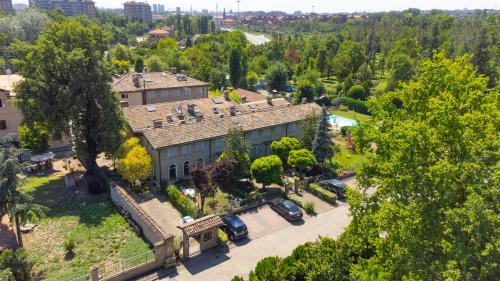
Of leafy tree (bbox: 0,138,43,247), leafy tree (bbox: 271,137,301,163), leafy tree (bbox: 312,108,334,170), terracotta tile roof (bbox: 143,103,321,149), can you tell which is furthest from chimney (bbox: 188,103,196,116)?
leafy tree (bbox: 0,138,43,247)

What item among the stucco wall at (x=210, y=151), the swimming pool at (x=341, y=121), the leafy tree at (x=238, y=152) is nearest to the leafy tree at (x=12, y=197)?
the stucco wall at (x=210, y=151)

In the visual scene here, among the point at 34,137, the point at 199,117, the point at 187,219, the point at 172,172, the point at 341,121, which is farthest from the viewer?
the point at 341,121

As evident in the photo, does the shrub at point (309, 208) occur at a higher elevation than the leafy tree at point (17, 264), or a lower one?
lower

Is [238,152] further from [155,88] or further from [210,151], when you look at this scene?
[155,88]

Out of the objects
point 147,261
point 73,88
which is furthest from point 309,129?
point 73,88

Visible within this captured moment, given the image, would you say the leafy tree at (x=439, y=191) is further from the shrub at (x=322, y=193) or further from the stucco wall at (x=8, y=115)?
the stucco wall at (x=8, y=115)
